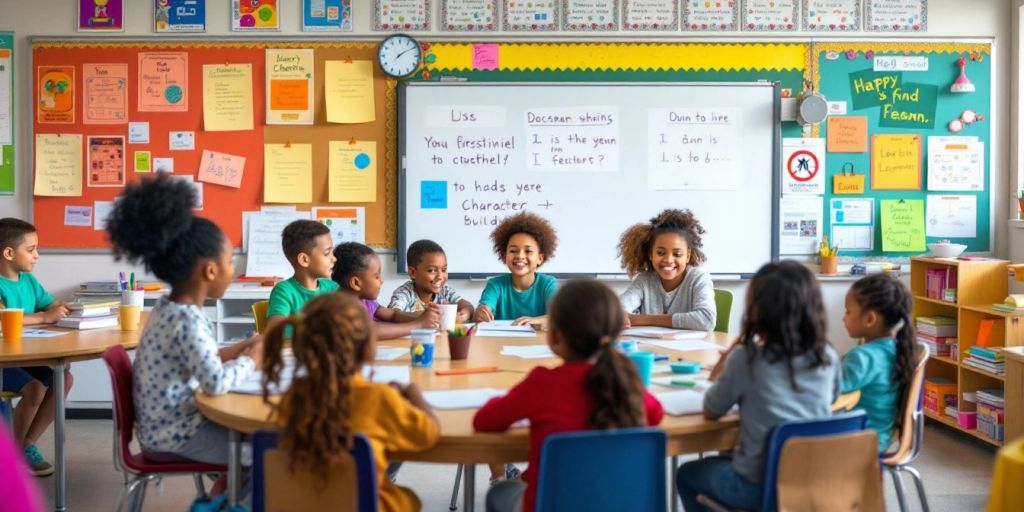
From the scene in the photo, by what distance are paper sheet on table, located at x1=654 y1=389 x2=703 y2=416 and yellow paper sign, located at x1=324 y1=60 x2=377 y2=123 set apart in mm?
3221

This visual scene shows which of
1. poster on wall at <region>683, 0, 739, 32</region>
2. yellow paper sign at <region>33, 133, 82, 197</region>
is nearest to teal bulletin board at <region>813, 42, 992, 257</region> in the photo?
poster on wall at <region>683, 0, 739, 32</region>

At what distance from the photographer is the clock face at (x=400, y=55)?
4.98 m

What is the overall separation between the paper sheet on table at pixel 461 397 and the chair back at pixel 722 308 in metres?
1.87

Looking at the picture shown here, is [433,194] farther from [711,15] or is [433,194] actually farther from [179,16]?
[711,15]

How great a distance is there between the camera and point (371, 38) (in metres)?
5.01

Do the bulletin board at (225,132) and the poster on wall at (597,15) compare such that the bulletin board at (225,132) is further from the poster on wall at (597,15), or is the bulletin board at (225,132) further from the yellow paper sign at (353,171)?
the poster on wall at (597,15)

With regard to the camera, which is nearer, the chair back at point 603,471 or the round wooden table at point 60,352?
the chair back at point 603,471

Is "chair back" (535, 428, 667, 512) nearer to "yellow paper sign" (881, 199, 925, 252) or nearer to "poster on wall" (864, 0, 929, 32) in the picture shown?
"yellow paper sign" (881, 199, 925, 252)

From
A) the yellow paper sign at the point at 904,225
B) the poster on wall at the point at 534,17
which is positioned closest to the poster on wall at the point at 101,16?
the poster on wall at the point at 534,17

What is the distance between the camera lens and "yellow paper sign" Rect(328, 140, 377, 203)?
504 centimetres

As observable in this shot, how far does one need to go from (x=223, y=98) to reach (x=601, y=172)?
7.00 ft

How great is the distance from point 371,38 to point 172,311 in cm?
303

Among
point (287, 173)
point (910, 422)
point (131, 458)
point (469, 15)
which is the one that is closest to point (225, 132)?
point (287, 173)

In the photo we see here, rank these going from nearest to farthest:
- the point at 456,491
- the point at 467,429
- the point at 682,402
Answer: the point at 467,429 → the point at 682,402 → the point at 456,491
